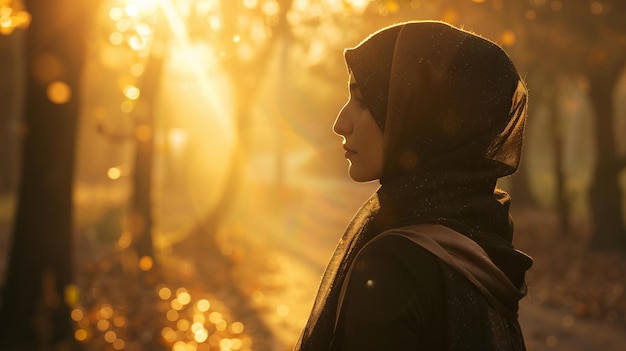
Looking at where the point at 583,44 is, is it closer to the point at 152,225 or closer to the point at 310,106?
the point at 152,225

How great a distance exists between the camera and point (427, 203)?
→ 2102 mm

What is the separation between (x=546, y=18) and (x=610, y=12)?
1.01 metres

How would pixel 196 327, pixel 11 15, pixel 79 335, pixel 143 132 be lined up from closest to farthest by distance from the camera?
pixel 79 335 < pixel 11 15 < pixel 196 327 < pixel 143 132

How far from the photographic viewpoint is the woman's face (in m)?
2.25

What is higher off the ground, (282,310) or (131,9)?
(131,9)

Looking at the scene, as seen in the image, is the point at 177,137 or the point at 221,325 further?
the point at 177,137

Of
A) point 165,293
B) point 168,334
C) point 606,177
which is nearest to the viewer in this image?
point 168,334

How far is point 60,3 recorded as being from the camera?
21.2 feet

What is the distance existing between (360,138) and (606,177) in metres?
13.4

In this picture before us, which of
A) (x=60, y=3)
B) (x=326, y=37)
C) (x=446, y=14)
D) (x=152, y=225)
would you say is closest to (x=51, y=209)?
(x=60, y=3)

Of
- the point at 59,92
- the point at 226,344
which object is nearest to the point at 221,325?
the point at 226,344

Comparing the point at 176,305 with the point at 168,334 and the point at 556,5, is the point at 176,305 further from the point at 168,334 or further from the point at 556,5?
the point at 556,5

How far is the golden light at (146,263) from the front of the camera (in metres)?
11.9

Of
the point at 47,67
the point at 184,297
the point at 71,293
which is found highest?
the point at 47,67
